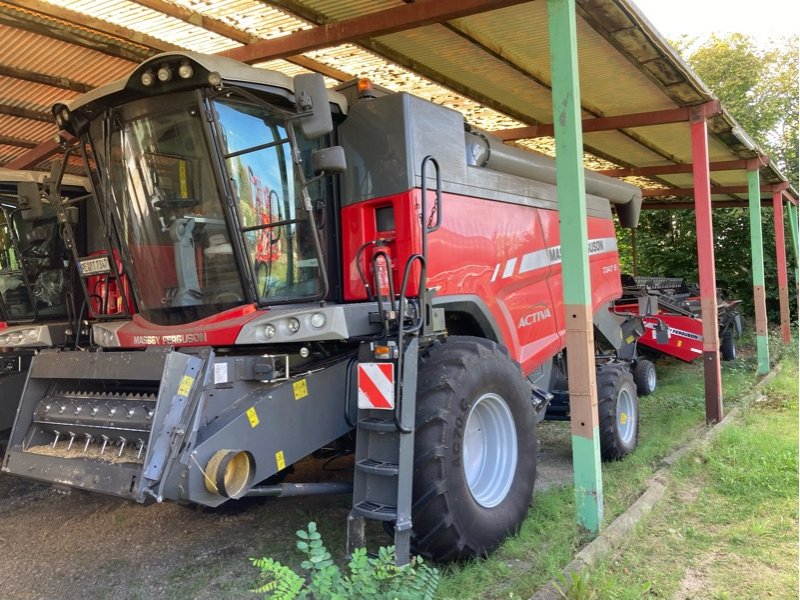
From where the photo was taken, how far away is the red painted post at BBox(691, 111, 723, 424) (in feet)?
22.2

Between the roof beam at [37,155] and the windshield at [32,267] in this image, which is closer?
the windshield at [32,267]

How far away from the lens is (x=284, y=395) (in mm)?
3348

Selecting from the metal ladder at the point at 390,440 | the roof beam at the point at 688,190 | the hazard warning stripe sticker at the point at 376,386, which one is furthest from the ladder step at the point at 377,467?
the roof beam at the point at 688,190

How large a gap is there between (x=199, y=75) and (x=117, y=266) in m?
1.49

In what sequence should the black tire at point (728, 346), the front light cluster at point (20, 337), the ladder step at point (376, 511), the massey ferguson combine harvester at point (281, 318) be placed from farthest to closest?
the black tire at point (728, 346) < the front light cluster at point (20, 337) < the massey ferguson combine harvester at point (281, 318) < the ladder step at point (376, 511)

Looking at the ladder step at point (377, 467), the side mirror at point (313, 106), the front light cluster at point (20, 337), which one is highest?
the side mirror at point (313, 106)

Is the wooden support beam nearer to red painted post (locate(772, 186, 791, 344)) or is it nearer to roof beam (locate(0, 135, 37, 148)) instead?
roof beam (locate(0, 135, 37, 148))

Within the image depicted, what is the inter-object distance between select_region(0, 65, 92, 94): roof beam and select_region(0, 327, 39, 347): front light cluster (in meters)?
2.42

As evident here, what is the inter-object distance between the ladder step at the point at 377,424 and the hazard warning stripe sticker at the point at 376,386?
0.07 m

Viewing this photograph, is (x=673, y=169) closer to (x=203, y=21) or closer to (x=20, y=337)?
(x=203, y=21)

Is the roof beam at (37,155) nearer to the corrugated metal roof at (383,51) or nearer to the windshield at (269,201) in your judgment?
the corrugated metal roof at (383,51)

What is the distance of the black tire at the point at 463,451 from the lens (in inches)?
130

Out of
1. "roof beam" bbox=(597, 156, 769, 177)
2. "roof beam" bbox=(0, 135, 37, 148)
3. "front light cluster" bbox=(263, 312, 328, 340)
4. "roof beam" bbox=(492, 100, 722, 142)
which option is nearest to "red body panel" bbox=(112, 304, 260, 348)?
"front light cluster" bbox=(263, 312, 328, 340)

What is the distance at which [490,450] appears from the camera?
402 centimetres
